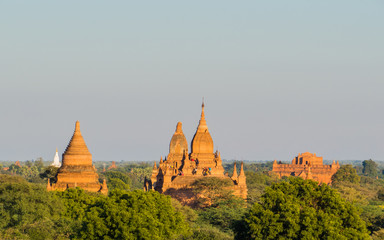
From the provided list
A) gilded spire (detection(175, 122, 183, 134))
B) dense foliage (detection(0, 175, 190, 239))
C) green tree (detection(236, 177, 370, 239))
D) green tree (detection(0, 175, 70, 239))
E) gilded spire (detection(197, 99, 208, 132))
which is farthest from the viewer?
gilded spire (detection(175, 122, 183, 134))

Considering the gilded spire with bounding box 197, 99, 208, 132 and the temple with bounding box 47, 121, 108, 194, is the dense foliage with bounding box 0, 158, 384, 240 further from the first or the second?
the gilded spire with bounding box 197, 99, 208, 132

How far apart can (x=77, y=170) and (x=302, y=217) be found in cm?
3818

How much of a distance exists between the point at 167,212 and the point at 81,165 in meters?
30.1

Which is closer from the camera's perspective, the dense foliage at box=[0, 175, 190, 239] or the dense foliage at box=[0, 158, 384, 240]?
the dense foliage at box=[0, 158, 384, 240]

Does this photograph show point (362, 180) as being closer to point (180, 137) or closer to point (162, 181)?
point (180, 137)

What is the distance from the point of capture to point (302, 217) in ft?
185

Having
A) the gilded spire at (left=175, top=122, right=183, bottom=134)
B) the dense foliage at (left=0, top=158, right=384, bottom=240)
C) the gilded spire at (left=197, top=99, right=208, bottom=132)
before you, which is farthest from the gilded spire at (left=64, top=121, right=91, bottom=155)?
the gilded spire at (left=175, top=122, right=183, bottom=134)

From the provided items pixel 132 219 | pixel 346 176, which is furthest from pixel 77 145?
pixel 346 176

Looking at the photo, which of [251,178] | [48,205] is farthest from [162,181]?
[251,178]

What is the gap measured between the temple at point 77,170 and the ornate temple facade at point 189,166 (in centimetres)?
685

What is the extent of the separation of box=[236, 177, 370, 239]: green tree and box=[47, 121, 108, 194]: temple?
31.9 m

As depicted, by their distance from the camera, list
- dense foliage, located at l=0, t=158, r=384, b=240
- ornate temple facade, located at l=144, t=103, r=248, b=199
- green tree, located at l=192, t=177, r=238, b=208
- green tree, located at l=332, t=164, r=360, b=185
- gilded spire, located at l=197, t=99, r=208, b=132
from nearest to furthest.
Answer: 1. dense foliage, located at l=0, t=158, r=384, b=240
2. green tree, located at l=192, t=177, r=238, b=208
3. ornate temple facade, located at l=144, t=103, r=248, b=199
4. gilded spire, located at l=197, t=99, r=208, b=132
5. green tree, located at l=332, t=164, r=360, b=185

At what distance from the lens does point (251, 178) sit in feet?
474

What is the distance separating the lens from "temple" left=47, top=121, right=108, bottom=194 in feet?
293
